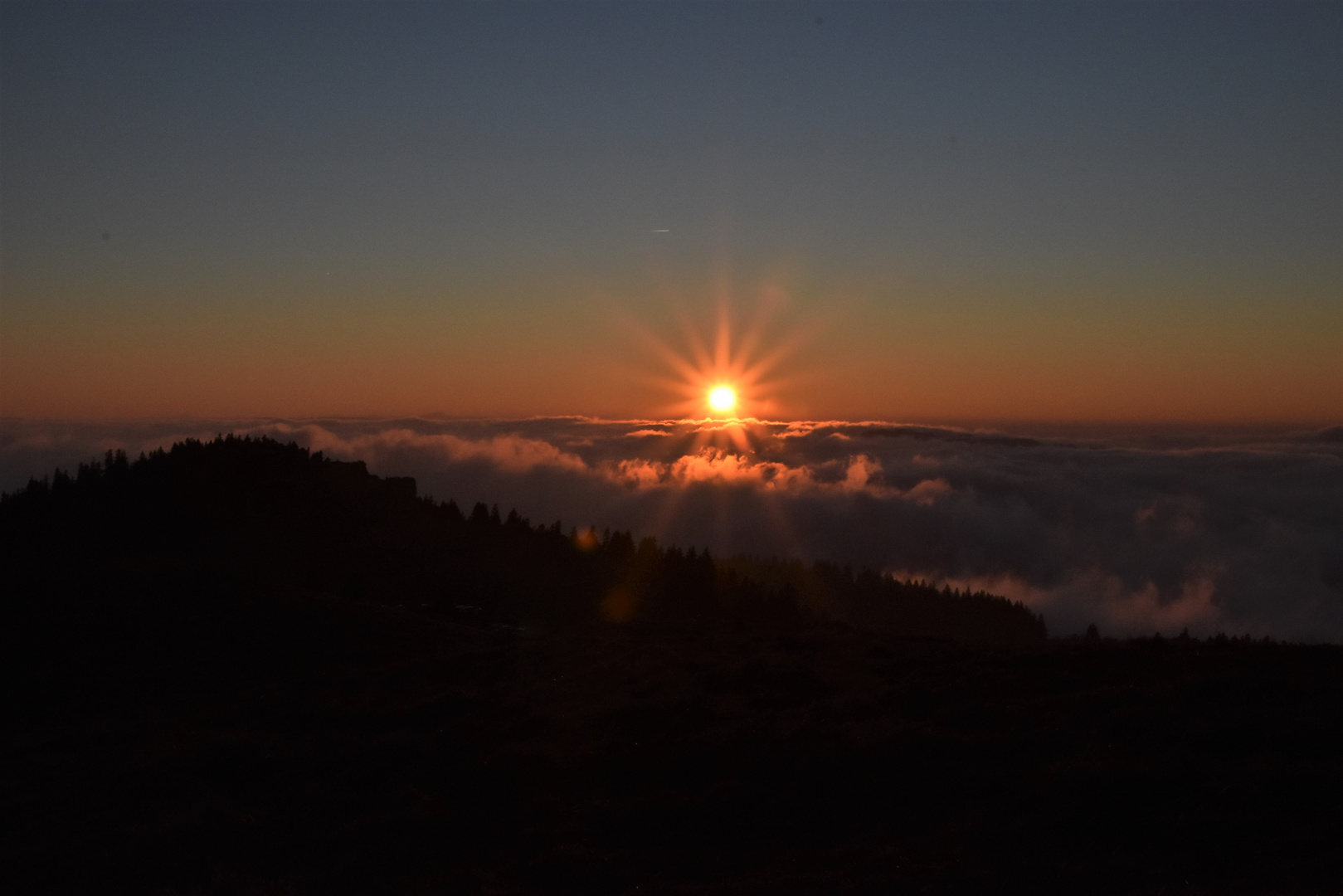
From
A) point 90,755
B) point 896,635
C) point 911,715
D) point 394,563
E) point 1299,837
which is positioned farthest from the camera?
point 394,563

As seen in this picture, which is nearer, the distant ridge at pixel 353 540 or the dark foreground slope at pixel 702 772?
the dark foreground slope at pixel 702 772

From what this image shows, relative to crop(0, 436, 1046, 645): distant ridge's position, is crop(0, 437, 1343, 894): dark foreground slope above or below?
above

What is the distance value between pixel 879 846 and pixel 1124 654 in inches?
534

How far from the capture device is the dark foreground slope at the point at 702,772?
39.8ft

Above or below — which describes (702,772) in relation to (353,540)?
above

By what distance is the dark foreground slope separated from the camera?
12117mm

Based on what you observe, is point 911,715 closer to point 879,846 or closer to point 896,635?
point 879,846

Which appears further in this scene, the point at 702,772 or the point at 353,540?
the point at 353,540

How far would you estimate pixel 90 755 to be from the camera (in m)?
22.5

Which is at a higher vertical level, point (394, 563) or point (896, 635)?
point (896, 635)

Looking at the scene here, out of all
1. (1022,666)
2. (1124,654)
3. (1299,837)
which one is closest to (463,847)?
(1299,837)

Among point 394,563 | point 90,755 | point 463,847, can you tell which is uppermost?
point 463,847

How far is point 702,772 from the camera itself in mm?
16672

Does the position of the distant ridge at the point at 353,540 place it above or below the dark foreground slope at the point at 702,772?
below
